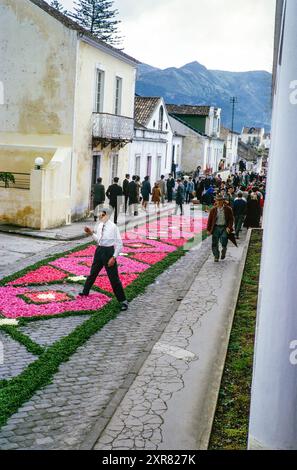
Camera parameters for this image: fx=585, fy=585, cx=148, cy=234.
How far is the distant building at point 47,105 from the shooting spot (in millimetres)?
20672

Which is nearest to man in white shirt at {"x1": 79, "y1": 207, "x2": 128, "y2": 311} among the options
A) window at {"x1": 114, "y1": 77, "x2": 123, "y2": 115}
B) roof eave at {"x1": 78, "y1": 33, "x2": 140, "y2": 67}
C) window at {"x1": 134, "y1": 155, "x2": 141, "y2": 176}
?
roof eave at {"x1": 78, "y1": 33, "x2": 140, "y2": 67}

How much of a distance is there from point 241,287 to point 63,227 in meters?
10.0

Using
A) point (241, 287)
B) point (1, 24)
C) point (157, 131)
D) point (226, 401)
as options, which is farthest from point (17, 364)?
point (157, 131)

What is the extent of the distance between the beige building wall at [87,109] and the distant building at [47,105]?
0.12 feet

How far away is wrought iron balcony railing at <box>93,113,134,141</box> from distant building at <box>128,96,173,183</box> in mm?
2739

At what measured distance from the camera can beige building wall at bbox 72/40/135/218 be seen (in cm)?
2181

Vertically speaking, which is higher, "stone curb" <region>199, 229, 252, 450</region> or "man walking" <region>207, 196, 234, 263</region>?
"man walking" <region>207, 196, 234, 263</region>

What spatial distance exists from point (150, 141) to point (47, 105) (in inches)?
469

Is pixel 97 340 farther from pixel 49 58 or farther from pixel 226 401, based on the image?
pixel 49 58

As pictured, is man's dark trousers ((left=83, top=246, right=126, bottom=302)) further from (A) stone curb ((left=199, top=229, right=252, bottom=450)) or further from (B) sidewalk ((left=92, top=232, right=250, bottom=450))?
(A) stone curb ((left=199, top=229, right=252, bottom=450))

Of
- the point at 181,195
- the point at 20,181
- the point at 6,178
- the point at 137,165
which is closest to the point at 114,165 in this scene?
the point at 181,195

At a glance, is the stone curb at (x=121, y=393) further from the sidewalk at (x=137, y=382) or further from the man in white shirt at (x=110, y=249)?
the man in white shirt at (x=110, y=249)

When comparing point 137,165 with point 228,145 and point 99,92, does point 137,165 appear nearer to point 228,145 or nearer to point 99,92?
point 99,92

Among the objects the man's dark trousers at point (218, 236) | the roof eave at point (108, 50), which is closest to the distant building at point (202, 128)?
the roof eave at point (108, 50)
